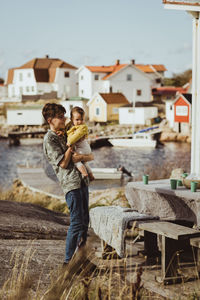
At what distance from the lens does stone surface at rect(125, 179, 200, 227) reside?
5308 millimetres

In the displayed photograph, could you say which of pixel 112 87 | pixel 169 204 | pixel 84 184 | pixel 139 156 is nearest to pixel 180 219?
pixel 169 204

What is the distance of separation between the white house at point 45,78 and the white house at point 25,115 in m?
5.66

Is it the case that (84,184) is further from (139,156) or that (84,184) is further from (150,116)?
(150,116)

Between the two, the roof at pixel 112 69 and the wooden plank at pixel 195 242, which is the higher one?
the roof at pixel 112 69

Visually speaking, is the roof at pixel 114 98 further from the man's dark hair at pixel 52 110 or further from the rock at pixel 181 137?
the man's dark hair at pixel 52 110

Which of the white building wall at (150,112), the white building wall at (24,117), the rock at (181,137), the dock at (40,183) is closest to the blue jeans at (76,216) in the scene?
the dock at (40,183)

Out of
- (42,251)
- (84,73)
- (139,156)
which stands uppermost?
(84,73)

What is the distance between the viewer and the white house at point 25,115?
60.6m

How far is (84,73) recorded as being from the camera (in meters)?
63.1

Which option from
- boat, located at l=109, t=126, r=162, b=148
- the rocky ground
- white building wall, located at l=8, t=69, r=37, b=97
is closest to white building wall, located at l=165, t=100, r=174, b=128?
boat, located at l=109, t=126, r=162, b=148

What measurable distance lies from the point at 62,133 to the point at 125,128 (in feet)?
168

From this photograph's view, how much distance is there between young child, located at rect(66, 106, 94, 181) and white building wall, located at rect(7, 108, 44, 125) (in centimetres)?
5632

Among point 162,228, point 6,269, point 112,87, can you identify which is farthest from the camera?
point 112,87

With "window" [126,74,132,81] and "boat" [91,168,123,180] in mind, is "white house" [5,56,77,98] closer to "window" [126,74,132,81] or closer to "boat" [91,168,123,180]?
"window" [126,74,132,81]
